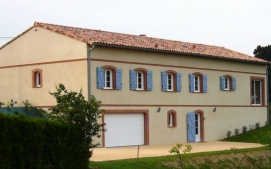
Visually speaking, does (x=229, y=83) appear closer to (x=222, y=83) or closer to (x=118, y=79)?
(x=222, y=83)

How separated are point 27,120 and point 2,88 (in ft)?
61.5

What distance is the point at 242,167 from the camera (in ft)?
75.1

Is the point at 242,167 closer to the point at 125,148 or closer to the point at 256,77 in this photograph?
the point at 125,148

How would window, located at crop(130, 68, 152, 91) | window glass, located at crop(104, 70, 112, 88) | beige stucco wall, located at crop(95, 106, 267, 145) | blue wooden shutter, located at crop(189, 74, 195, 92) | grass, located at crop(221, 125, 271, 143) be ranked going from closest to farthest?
window glass, located at crop(104, 70, 112, 88) → window, located at crop(130, 68, 152, 91) → beige stucco wall, located at crop(95, 106, 267, 145) → blue wooden shutter, located at crop(189, 74, 195, 92) → grass, located at crop(221, 125, 271, 143)

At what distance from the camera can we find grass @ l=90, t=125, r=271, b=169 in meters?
19.6

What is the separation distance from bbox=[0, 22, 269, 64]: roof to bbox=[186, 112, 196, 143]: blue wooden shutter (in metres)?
3.54

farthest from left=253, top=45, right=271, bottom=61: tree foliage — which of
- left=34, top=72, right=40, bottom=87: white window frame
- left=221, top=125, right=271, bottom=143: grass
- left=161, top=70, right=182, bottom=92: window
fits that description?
left=34, top=72, right=40, bottom=87: white window frame

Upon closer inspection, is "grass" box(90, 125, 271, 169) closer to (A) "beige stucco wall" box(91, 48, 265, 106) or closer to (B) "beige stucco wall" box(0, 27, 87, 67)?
(A) "beige stucco wall" box(91, 48, 265, 106)

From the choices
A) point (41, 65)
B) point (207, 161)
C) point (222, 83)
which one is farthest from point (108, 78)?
point (222, 83)

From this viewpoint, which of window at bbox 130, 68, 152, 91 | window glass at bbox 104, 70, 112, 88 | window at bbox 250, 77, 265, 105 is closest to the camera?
window glass at bbox 104, 70, 112, 88

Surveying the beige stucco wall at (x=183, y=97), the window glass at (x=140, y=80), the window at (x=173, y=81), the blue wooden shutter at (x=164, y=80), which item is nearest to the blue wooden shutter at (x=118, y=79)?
the beige stucco wall at (x=183, y=97)

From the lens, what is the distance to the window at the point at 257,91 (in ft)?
129

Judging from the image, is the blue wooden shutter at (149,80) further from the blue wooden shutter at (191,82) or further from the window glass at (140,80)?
the blue wooden shutter at (191,82)

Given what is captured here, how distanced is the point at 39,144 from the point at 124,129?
15056 millimetres
